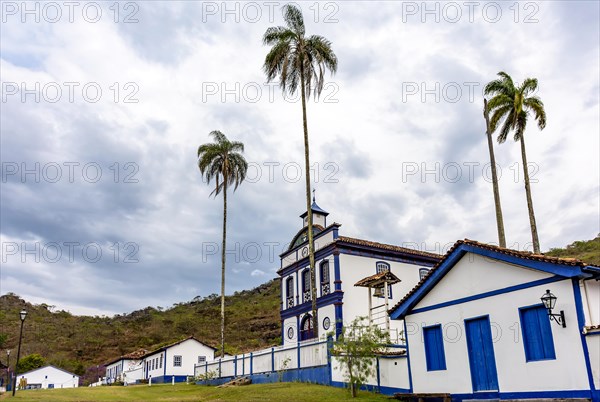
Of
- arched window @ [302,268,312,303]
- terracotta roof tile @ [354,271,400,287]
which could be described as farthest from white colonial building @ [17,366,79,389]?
terracotta roof tile @ [354,271,400,287]

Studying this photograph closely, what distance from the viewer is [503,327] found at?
14.1 meters

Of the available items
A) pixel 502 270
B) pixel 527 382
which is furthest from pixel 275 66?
pixel 527 382

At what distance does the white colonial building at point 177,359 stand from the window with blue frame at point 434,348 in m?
26.5

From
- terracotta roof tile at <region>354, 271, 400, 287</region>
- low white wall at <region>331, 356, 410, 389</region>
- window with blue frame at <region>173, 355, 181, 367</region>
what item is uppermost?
terracotta roof tile at <region>354, 271, 400, 287</region>

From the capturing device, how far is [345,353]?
62.1 ft

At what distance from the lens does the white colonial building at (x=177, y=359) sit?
40438 mm

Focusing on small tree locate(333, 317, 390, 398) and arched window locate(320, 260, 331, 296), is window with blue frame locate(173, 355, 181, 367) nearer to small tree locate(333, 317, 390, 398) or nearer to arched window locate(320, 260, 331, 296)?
arched window locate(320, 260, 331, 296)

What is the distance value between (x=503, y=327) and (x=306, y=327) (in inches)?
734

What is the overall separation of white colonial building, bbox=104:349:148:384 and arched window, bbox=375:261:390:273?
83.2 ft

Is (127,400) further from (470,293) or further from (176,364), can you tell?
(176,364)

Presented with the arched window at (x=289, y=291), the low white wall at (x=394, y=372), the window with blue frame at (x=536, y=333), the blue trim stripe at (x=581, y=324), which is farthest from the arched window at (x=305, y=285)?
the blue trim stripe at (x=581, y=324)

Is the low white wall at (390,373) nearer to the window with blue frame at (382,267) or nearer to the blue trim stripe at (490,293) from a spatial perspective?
the blue trim stripe at (490,293)

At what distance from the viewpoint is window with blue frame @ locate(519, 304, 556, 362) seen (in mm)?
12914

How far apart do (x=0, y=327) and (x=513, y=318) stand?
6836 cm
